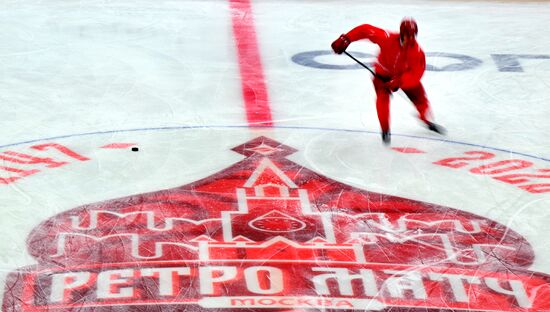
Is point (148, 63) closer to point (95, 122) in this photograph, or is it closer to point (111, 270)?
point (95, 122)

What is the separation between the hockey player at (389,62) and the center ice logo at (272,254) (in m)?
0.69

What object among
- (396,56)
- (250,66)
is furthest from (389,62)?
(250,66)

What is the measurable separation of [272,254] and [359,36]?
1.61 meters

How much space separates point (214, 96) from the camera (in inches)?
225

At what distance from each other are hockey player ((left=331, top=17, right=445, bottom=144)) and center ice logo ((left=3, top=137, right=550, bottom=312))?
2.25 feet

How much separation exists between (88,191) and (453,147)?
1.77 m

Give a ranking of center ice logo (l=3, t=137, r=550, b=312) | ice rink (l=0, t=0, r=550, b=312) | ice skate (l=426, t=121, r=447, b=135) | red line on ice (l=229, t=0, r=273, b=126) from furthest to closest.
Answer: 1. red line on ice (l=229, t=0, r=273, b=126)
2. ice skate (l=426, t=121, r=447, b=135)
3. ice rink (l=0, t=0, r=550, b=312)
4. center ice logo (l=3, t=137, r=550, b=312)

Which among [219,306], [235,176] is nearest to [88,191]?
[235,176]

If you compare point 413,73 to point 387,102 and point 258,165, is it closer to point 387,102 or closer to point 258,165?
point 387,102

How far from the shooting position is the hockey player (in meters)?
5.01

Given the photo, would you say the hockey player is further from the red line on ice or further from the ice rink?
the red line on ice

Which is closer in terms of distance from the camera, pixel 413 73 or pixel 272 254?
pixel 272 254

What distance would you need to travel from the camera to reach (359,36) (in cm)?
512

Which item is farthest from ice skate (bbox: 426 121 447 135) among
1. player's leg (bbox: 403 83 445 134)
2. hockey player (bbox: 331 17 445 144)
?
hockey player (bbox: 331 17 445 144)
